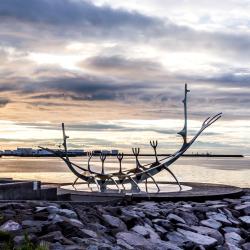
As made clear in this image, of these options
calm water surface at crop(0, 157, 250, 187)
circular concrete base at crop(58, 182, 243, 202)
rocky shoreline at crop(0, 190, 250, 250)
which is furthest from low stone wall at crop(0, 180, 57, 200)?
calm water surface at crop(0, 157, 250, 187)

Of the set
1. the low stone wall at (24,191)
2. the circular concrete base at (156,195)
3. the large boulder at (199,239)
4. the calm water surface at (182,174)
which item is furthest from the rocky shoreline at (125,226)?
the calm water surface at (182,174)

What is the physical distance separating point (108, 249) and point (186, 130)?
1032 centimetres

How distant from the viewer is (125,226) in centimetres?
1164

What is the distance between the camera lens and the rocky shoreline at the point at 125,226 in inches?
374

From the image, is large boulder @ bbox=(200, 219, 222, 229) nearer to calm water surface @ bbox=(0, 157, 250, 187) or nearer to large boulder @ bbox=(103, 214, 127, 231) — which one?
large boulder @ bbox=(103, 214, 127, 231)

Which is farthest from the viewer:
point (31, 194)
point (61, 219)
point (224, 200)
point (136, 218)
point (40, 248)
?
point (224, 200)

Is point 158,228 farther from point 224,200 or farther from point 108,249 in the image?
point 224,200

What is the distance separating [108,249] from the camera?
9484 mm

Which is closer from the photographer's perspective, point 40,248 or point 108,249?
point 40,248

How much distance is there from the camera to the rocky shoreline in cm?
951

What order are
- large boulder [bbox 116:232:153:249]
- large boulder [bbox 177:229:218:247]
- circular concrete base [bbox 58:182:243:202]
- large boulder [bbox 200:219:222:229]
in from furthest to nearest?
circular concrete base [bbox 58:182:243:202], large boulder [bbox 200:219:222:229], large boulder [bbox 177:229:218:247], large boulder [bbox 116:232:153:249]

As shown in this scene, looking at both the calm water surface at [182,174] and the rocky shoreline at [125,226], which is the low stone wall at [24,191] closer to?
the rocky shoreline at [125,226]

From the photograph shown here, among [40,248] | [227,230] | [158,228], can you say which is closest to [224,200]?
[227,230]

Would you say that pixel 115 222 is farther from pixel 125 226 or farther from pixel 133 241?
pixel 133 241
